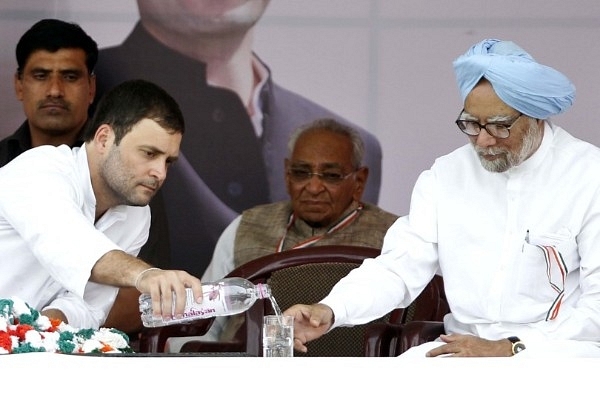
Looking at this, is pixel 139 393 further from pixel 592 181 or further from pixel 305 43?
pixel 305 43

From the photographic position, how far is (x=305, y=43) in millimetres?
5652

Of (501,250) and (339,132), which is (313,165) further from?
(501,250)

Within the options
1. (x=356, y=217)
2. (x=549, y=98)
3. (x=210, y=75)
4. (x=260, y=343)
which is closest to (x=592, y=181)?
(x=549, y=98)

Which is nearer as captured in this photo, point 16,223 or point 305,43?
point 16,223

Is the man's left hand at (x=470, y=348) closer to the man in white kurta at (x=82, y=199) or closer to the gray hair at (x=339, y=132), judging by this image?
the man in white kurta at (x=82, y=199)

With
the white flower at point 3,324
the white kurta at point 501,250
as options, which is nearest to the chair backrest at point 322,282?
the white kurta at point 501,250

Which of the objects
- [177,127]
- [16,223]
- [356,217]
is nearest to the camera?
[16,223]

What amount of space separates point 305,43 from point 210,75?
428 millimetres

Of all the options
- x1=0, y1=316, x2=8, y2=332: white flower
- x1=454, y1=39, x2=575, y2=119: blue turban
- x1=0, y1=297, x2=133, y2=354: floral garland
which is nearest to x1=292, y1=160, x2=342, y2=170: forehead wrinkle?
x1=454, y1=39, x2=575, y2=119: blue turban

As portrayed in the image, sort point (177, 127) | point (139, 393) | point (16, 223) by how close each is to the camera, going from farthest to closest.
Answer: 1. point (177, 127)
2. point (16, 223)
3. point (139, 393)

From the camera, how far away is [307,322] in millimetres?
3582

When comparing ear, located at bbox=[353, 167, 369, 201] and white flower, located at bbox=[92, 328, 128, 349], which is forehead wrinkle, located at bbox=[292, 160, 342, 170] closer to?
ear, located at bbox=[353, 167, 369, 201]

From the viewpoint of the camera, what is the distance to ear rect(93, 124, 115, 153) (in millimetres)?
4125

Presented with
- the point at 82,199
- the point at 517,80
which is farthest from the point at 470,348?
the point at 82,199
